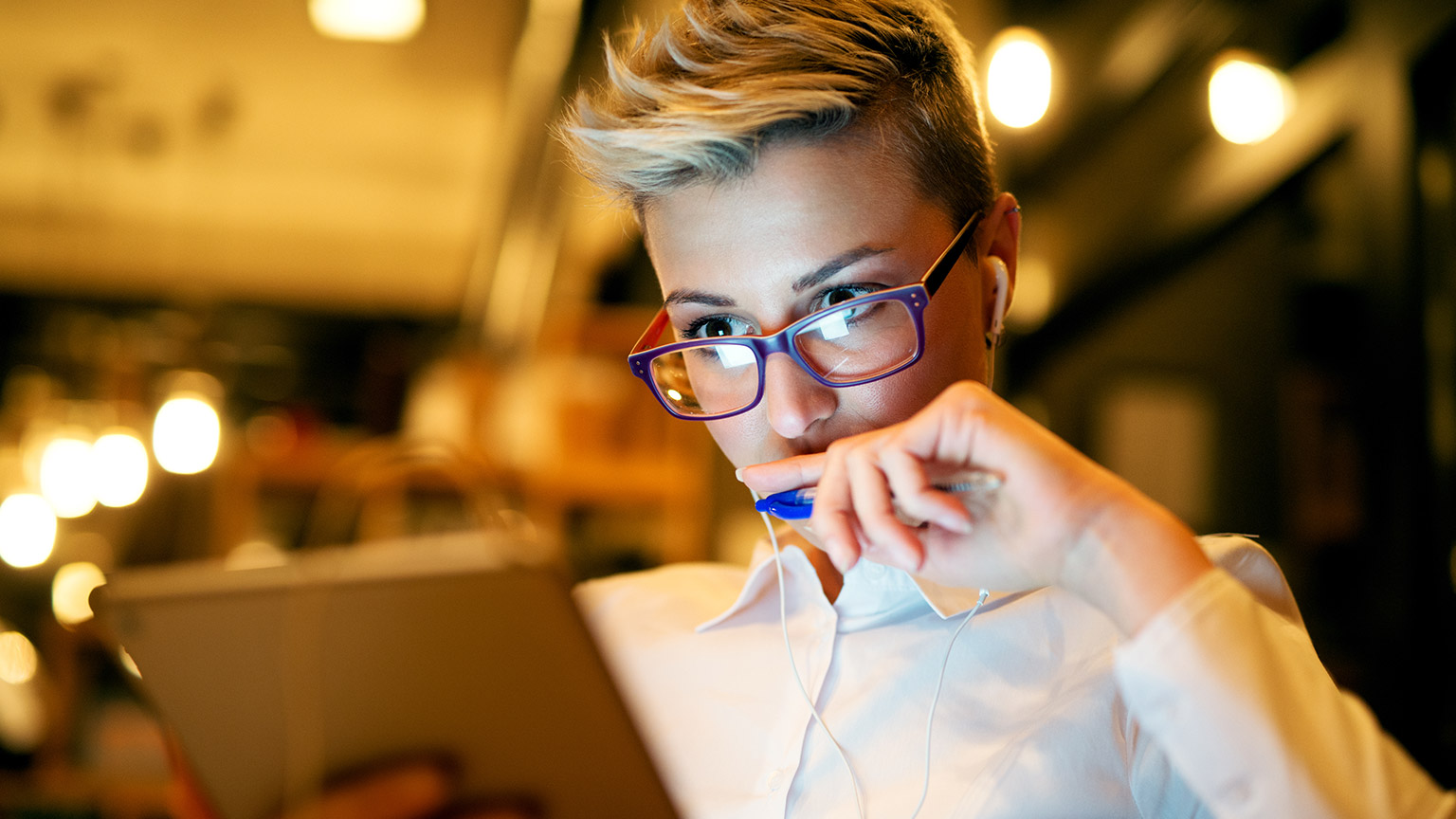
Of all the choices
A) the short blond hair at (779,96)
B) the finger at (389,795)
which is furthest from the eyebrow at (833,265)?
the finger at (389,795)

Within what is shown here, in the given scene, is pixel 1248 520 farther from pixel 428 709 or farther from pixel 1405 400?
pixel 428 709

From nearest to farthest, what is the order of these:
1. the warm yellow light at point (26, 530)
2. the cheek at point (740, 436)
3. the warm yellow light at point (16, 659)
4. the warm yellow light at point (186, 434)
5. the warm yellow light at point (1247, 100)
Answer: the cheek at point (740, 436)
the warm yellow light at point (1247, 100)
the warm yellow light at point (186, 434)
the warm yellow light at point (16, 659)
the warm yellow light at point (26, 530)

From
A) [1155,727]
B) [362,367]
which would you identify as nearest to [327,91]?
[362,367]

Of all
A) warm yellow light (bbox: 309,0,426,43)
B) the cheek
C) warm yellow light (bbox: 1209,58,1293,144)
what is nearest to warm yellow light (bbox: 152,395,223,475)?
warm yellow light (bbox: 309,0,426,43)

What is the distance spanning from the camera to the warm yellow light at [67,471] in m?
4.02

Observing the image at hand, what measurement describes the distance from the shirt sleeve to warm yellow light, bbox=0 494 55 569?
508 centimetres

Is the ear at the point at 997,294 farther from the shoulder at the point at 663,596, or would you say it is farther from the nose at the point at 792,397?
the shoulder at the point at 663,596

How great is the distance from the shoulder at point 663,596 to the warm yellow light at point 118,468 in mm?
3438

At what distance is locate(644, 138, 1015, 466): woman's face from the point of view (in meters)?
0.90

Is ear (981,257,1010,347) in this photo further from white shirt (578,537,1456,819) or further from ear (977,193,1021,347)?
white shirt (578,537,1456,819)

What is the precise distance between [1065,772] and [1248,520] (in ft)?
8.19

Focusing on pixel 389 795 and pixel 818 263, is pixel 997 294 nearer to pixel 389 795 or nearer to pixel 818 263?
pixel 818 263

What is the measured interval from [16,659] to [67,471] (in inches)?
42.3

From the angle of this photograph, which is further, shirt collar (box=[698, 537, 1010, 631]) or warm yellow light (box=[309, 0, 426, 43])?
warm yellow light (box=[309, 0, 426, 43])
